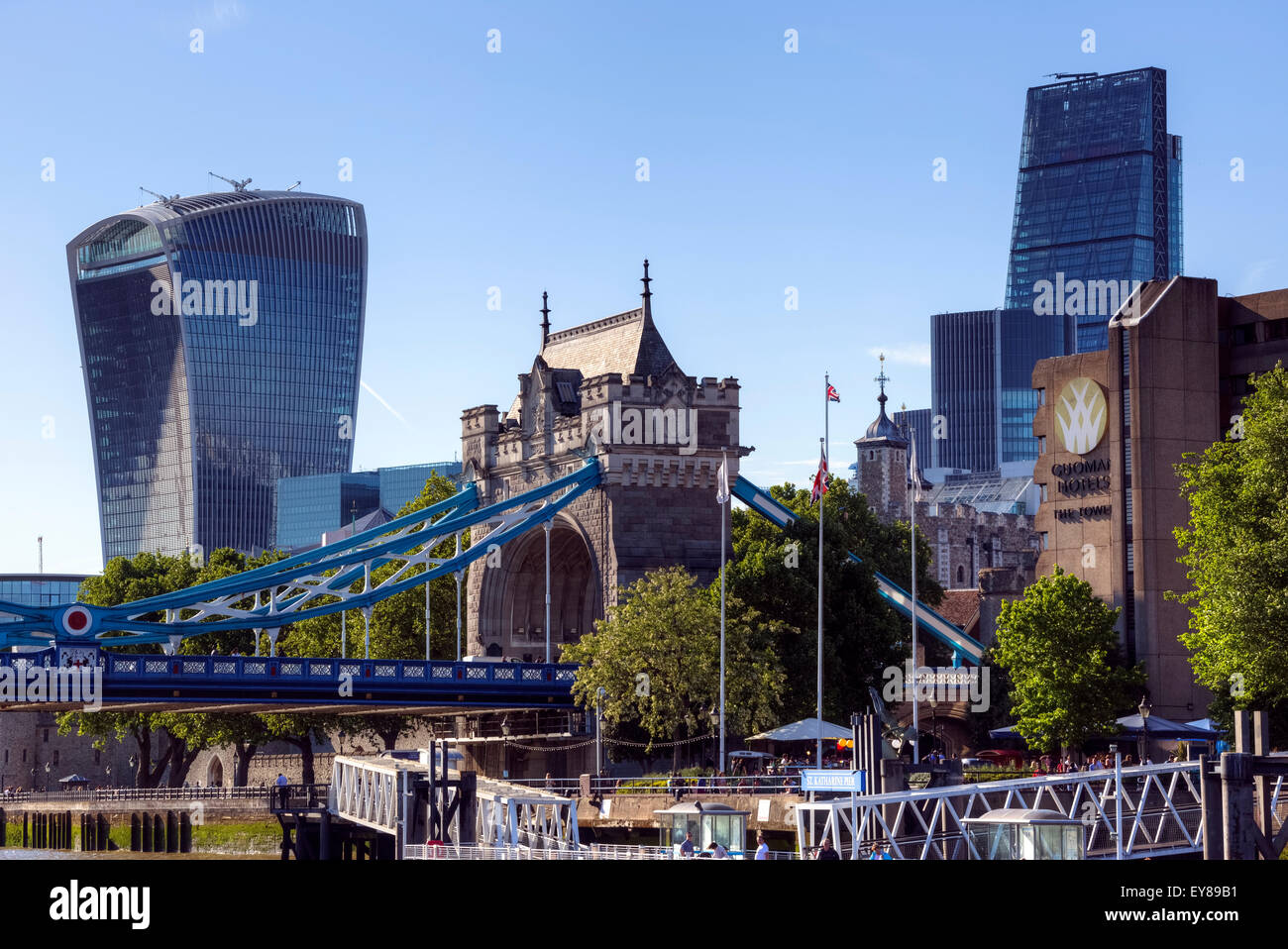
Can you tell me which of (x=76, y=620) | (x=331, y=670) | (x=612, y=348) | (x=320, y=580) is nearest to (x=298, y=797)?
(x=331, y=670)

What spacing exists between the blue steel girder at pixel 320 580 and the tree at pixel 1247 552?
30.0 meters

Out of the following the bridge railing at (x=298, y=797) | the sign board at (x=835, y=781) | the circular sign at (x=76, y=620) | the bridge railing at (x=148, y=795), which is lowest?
the bridge railing at (x=148, y=795)

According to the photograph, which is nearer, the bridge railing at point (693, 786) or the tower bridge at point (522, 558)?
the bridge railing at point (693, 786)

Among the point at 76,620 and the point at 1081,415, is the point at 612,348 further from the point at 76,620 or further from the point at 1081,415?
the point at 76,620

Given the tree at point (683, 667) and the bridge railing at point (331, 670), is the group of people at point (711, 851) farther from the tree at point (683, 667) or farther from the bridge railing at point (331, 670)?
the bridge railing at point (331, 670)

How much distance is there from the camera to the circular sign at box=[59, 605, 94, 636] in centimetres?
7368

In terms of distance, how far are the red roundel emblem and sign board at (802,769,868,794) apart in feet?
117

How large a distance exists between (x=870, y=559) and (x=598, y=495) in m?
11.8

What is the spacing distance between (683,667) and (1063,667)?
43.3 ft

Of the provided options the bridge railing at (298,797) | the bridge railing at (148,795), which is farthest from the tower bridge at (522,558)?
the bridge railing at (148,795)

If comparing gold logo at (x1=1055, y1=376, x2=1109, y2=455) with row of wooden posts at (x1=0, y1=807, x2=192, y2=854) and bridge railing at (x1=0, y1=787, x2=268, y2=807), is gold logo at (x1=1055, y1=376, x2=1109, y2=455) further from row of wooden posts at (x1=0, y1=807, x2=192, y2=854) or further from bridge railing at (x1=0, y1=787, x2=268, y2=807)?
row of wooden posts at (x1=0, y1=807, x2=192, y2=854)

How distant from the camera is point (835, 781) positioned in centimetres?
4600

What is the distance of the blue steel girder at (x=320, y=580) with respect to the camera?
7600cm
